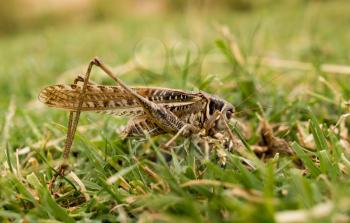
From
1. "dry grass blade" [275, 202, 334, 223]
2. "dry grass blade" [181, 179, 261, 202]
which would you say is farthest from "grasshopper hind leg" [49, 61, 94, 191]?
"dry grass blade" [275, 202, 334, 223]

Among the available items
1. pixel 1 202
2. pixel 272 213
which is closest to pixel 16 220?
pixel 1 202

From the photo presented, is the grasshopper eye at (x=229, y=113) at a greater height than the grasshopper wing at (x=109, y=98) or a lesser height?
lesser

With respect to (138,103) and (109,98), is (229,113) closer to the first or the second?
(138,103)

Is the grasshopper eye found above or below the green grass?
above

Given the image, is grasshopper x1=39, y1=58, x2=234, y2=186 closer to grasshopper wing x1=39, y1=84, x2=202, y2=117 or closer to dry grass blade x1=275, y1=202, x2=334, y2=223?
grasshopper wing x1=39, y1=84, x2=202, y2=117

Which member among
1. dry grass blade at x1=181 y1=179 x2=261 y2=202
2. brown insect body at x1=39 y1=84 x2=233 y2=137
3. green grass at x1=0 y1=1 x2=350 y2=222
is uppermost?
brown insect body at x1=39 y1=84 x2=233 y2=137

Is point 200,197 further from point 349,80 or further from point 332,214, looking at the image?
point 349,80

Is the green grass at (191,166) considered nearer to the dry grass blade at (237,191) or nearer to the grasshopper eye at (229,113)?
the dry grass blade at (237,191)

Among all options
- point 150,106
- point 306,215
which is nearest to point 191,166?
point 150,106

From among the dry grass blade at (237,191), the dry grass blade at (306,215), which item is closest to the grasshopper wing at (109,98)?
the dry grass blade at (237,191)
